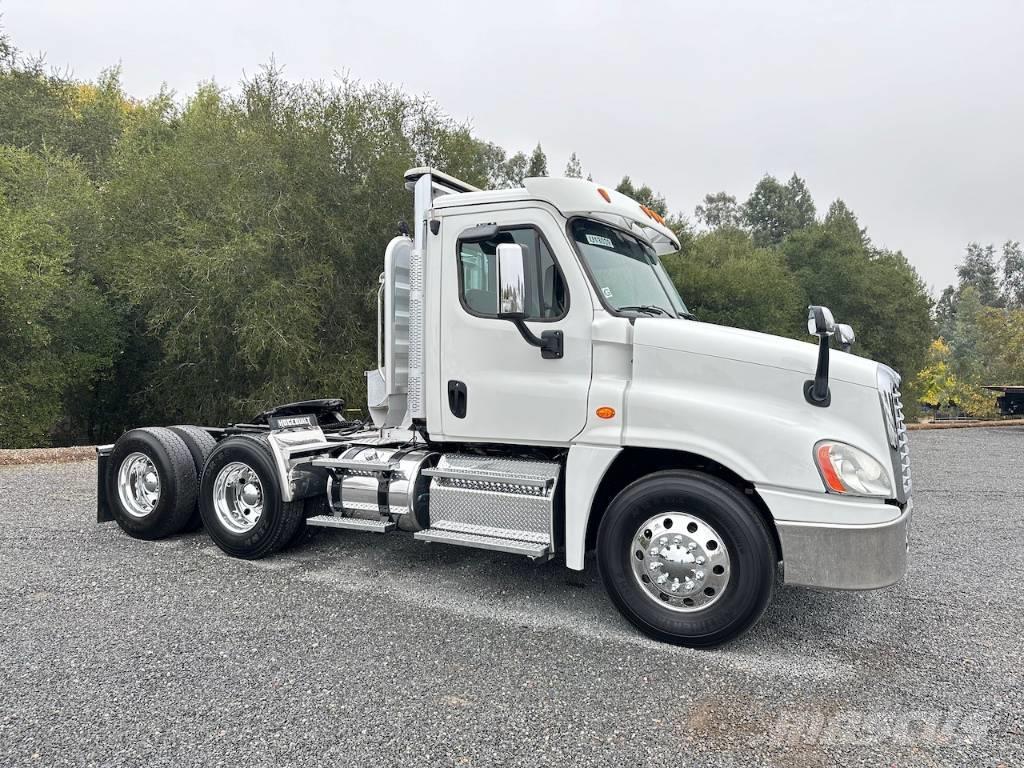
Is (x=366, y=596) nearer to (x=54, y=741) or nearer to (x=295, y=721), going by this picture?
(x=295, y=721)

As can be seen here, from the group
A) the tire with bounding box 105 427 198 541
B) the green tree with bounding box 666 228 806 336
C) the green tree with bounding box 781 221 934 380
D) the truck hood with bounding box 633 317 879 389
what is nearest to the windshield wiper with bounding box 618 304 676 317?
the truck hood with bounding box 633 317 879 389

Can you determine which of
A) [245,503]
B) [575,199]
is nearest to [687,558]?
[575,199]

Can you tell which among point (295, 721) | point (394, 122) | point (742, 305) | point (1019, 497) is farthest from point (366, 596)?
point (742, 305)

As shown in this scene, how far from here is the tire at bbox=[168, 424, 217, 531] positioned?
19.2ft

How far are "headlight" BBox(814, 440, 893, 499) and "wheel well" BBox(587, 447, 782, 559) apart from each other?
0.37 meters

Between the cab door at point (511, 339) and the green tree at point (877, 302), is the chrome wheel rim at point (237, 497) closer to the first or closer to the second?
the cab door at point (511, 339)

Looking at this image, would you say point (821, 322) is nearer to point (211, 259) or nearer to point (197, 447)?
point (197, 447)

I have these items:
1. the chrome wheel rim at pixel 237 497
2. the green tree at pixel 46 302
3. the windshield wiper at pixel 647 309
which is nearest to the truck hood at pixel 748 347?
the windshield wiper at pixel 647 309

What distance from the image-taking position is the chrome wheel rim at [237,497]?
5.38 meters

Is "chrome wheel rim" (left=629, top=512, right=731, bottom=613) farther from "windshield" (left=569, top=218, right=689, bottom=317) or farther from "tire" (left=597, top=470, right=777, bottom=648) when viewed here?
"windshield" (left=569, top=218, right=689, bottom=317)

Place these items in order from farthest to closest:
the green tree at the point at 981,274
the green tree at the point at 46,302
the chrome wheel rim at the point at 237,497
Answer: the green tree at the point at 981,274 → the green tree at the point at 46,302 → the chrome wheel rim at the point at 237,497

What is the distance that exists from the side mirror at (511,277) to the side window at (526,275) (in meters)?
0.20

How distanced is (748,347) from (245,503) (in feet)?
12.8

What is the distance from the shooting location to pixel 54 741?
9.18 feet
